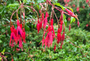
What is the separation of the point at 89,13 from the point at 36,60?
10.1 ft

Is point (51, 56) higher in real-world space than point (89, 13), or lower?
lower

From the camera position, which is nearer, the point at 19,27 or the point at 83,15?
the point at 19,27

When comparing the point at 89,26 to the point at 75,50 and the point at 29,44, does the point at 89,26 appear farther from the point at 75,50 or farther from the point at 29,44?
the point at 29,44

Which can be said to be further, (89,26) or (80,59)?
(89,26)

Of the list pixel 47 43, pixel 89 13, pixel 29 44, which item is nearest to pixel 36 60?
pixel 29 44

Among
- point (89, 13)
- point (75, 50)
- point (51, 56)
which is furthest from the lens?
point (89, 13)

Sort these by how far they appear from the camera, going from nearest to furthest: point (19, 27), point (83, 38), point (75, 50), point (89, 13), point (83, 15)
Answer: point (19, 27) < point (75, 50) < point (83, 38) < point (89, 13) < point (83, 15)

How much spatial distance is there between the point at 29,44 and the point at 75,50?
69 cm

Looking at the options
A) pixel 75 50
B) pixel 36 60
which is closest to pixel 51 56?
pixel 36 60

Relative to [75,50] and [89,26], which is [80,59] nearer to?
[75,50]

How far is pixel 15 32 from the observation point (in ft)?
1.39

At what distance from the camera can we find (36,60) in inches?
49.8

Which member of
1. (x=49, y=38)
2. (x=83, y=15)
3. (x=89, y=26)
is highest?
(x=49, y=38)

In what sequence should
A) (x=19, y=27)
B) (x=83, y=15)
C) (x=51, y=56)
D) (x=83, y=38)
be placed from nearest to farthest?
1. (x=19, y=27)
2. (x=51, y=56)
3. (x=83, y=38)
4. (x=83, y=15)
